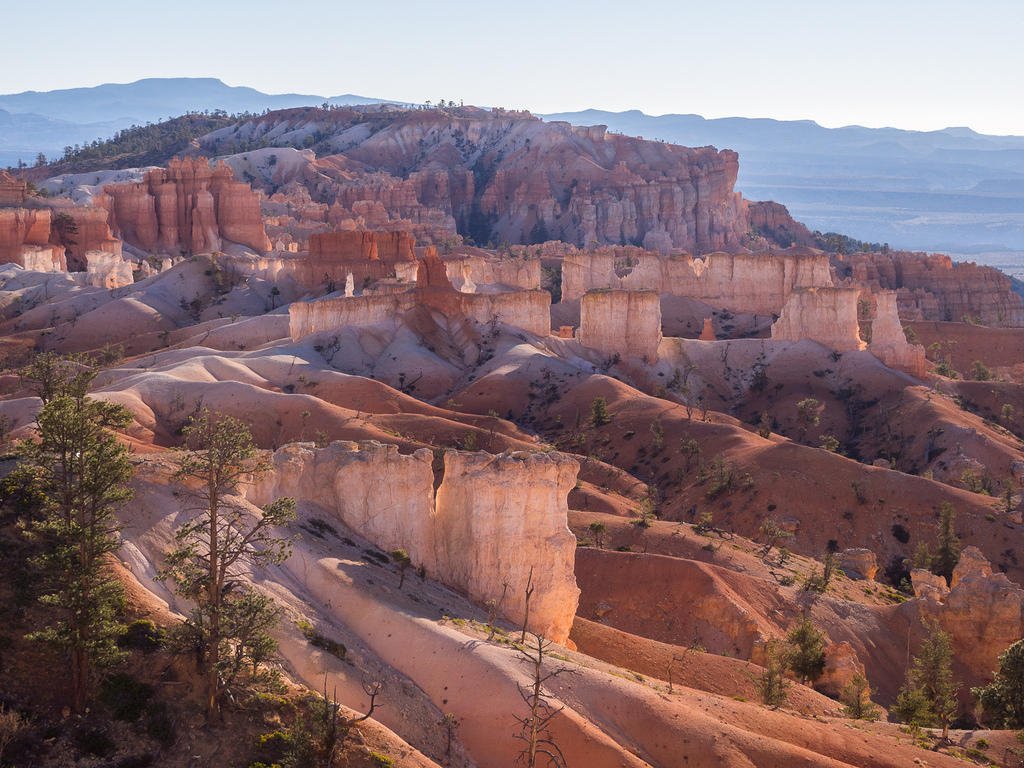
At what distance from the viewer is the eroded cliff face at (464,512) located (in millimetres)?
31000

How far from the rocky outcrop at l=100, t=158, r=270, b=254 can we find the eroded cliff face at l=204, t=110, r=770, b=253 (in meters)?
26.0

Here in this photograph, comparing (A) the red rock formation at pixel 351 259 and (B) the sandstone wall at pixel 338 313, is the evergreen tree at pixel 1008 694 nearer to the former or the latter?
(B) the sandstone wall at pixel 338 313

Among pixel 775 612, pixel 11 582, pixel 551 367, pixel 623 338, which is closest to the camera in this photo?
pixel 11 582

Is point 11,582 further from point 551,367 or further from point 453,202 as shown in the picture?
point 453,202

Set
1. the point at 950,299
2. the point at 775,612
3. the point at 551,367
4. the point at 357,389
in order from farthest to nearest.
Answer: the point at 950,299 → the point at 551,367 → the point at 357,389 → the point at 775,612

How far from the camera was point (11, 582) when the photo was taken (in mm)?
22000

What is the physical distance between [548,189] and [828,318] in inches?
3365

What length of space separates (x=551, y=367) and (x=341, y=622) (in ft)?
173

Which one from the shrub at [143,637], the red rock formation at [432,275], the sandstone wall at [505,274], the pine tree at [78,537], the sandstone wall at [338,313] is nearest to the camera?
the pine tree at [78,537]

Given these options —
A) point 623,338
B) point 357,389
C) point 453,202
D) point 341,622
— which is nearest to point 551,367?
point 623,338

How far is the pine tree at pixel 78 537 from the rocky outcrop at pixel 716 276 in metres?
84.2

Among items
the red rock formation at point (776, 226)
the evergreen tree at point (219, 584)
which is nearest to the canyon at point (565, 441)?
the evergreen tree at point (219, 584)

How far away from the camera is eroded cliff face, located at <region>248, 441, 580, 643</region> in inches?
1220

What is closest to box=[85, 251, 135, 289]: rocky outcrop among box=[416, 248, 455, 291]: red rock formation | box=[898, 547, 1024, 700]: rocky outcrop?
box=[416, 248, 455, 291]: red rock formation
